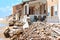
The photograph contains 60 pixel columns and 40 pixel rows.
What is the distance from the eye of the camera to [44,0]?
26969 mm

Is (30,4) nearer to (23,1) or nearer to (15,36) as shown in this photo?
(23,1)

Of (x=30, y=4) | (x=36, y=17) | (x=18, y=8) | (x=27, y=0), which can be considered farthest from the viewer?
(x=18, y=8)

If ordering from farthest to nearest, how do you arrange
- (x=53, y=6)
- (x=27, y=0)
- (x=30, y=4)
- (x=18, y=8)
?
(x=18, y=8) → (x=27, y=0) → (x=30, y=4) → (x=53, y=6)

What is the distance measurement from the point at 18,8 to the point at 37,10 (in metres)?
7.36

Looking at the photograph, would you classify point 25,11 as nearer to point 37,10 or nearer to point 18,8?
point 37,10

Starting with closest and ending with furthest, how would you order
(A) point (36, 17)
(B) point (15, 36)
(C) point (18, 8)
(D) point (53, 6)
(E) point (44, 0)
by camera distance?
(B) point (15, 36), (D) point (53, 6), (A) point (36, 17), (E) point (44, 0), (C) point (18, 8)

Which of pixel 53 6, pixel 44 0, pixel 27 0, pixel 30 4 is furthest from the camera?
pixel 27 0

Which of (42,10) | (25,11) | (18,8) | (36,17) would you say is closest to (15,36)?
(36,17)

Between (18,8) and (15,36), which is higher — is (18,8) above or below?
above

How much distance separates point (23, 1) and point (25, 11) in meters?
3.38

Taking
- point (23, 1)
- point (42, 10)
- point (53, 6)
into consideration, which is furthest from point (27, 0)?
point (53, 6)

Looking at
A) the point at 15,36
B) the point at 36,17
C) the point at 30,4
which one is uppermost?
the point at 30,4

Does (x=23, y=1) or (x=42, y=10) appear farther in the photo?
(x=23, y=1)

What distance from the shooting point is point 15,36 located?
61.4 feet
